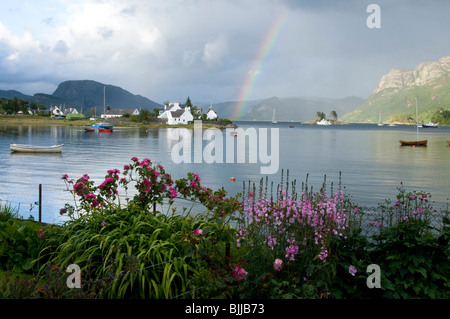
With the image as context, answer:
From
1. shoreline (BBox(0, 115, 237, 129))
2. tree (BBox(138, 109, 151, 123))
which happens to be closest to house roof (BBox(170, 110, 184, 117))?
shoreline (BBox(0, 115, 237, 129))

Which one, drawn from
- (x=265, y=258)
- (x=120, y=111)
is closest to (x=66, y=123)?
(x=120, y=111)

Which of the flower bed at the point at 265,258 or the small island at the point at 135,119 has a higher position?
the small island at the point at 135,119

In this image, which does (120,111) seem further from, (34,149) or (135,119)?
(34,149)

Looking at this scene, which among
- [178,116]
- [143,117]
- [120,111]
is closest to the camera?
[143,117]

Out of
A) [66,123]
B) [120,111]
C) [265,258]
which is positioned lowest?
[265,258]

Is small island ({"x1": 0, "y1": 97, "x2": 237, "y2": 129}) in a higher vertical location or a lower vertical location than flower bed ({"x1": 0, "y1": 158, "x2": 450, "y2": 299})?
higher

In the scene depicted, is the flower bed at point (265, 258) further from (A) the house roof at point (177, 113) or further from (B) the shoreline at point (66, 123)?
(A) the house roof at point (177, 113)

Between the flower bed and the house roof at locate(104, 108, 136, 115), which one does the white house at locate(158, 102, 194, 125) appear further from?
the flower bed

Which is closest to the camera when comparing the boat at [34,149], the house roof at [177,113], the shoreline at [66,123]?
the boat at [34,149]

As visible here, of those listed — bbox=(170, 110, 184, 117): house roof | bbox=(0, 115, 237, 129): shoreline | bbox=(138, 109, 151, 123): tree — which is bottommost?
bbox=(0, 115, 237, 129): shoreline

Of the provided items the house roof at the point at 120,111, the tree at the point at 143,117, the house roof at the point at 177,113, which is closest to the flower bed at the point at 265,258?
the tree at the point at 143,117
